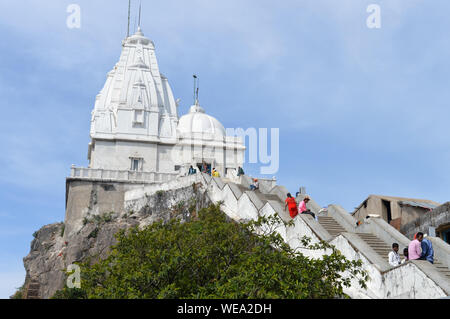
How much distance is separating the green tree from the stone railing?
2704 cm

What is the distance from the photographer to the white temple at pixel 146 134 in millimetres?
50219

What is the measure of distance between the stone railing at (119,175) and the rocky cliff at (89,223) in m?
0.62

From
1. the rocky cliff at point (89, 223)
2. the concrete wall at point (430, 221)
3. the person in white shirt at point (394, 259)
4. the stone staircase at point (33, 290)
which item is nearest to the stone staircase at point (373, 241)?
the person in white shirt at point (394, 259)

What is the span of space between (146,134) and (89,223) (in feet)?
31.7

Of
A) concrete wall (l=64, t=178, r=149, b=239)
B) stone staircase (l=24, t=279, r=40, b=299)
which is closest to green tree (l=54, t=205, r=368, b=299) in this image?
stone staircase (l=24, t=279, r=40, b=299)

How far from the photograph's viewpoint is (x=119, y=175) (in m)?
48.3

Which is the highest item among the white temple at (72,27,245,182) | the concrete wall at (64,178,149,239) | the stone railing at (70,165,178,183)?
the white temple at (72,27,245,182)

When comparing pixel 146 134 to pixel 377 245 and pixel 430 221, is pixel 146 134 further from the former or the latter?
pixel 377 245

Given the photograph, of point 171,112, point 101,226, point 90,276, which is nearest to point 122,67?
point 171,112

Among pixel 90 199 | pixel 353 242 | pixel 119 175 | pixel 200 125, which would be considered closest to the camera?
pixel 353 242

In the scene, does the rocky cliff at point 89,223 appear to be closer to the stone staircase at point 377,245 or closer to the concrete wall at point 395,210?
the concrete wall at point 395,210

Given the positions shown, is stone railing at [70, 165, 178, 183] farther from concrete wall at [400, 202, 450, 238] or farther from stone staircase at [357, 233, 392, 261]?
stone staircase at [357, 233, 392, 261]

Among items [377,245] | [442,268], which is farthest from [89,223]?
[442,268]

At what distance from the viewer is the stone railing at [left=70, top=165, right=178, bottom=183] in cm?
4788
